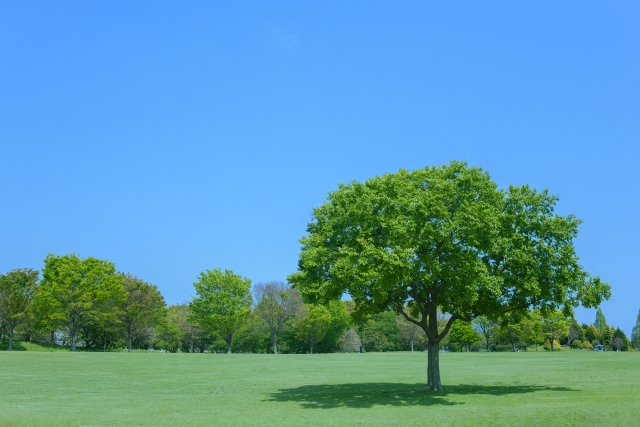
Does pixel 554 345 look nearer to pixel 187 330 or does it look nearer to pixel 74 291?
pixel 187 330

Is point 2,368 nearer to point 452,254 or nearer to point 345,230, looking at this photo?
point 345,230

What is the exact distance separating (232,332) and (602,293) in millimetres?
75670

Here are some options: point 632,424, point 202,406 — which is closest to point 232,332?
point 202,406

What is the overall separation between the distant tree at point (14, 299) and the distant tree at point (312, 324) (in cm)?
4585

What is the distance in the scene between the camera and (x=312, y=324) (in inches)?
4001

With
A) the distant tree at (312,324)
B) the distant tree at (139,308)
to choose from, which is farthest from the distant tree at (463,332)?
the distant tree at (139,308)

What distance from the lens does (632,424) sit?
16891 millimetres

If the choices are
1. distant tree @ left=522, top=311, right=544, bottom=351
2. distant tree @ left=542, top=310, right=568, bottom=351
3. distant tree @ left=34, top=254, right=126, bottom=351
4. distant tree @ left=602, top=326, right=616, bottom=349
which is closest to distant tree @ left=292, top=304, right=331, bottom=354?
distant tree @ left=34, top=254, right=126, bottom=351

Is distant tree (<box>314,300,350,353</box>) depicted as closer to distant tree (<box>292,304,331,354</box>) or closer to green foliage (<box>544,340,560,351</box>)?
distant tree (<box>292,304,331,354</box>)

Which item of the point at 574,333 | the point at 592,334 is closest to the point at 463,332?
the point at 574,333

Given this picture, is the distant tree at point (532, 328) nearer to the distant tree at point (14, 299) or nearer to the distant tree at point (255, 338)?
the distant tree at point (255, 338)

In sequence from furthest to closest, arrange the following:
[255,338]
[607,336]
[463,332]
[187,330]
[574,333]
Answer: [607,336] < [574,333] < [255,338] < [187,330] < [463,332]

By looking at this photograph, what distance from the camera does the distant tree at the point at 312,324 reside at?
99.7 m

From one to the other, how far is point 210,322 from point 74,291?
76.6 ft
